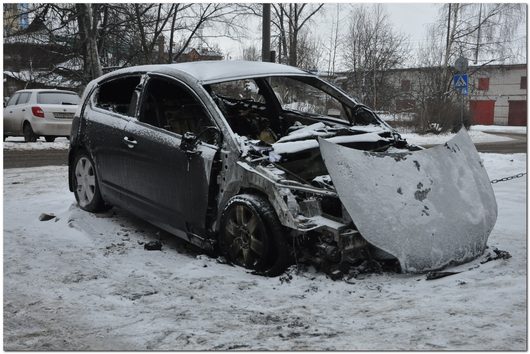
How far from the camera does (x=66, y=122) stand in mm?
14258

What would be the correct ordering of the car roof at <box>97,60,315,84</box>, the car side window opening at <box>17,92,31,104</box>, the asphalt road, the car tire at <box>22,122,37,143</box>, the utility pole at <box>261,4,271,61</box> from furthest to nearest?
the car side window opening at <box>17,92,31,104</box> → the car tire at <box>22,122,37,143</box> → the utility pole at <box>261,4,271,61</box> → the asphalt road → the car roof at <box>97,60,315,84</box>

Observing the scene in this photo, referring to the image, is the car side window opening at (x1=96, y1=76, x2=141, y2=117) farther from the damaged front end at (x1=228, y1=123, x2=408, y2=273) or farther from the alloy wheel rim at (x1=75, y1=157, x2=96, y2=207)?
the damaged front end at (x1=228, y1=123, x2=408, y2=273)

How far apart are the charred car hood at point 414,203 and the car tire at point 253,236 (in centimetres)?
55

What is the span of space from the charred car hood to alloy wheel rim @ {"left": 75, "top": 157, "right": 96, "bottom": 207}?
3.03 meters

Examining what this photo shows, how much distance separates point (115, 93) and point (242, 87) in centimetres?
140

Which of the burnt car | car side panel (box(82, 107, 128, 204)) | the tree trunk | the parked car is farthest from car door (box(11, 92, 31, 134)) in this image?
the burnt car

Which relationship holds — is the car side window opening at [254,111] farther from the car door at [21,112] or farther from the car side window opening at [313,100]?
the car door at [21,112]

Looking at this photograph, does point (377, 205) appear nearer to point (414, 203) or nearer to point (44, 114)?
point (414, 203)

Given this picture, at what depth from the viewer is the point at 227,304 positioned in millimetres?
3438

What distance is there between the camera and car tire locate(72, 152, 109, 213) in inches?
226

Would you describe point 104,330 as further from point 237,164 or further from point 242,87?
point 242,87

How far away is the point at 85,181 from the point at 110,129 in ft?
2.88

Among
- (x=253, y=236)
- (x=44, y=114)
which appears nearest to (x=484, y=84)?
(x=44, y=114)

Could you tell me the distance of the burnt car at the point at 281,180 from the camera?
372 cm
